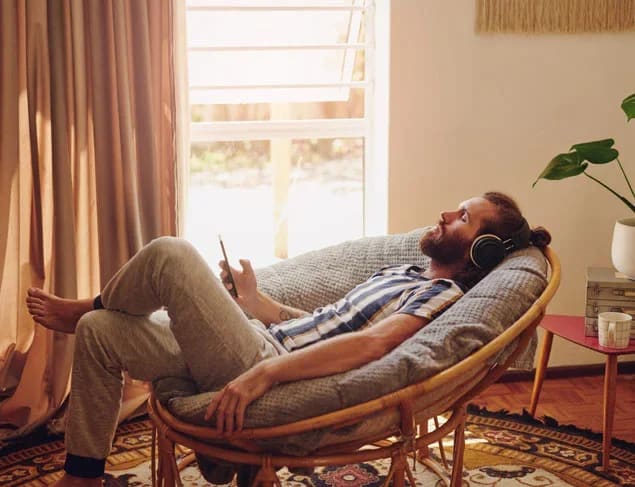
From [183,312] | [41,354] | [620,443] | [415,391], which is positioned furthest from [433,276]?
[41,354]

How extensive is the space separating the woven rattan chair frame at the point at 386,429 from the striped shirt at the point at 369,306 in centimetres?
18

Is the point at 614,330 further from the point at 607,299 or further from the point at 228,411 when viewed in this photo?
the point at 228,411

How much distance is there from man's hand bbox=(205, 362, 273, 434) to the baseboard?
1.75m

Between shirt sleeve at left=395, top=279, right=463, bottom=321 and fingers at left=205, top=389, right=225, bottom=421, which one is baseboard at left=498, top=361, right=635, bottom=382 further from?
fingers at left=205, top=389, right=225, bottom=421

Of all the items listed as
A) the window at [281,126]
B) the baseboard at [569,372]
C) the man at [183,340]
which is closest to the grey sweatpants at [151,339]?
the man at [183,340]

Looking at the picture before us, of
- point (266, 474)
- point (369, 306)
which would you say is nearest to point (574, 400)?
point (369, 306)

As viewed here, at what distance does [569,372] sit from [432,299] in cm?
Answer: 160

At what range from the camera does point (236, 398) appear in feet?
5.70

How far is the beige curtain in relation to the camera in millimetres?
2680

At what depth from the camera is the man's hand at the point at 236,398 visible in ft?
5.67

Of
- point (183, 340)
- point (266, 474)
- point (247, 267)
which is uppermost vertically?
point (247, 267)

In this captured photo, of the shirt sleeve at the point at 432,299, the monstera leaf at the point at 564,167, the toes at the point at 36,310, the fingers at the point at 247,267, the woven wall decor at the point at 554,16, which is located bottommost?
the toes at the point at 36,310

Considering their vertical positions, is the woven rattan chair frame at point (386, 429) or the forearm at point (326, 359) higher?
the forearm at point (326, 359)

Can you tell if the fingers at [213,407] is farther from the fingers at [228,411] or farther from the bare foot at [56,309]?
the bare foot at [56,309]
